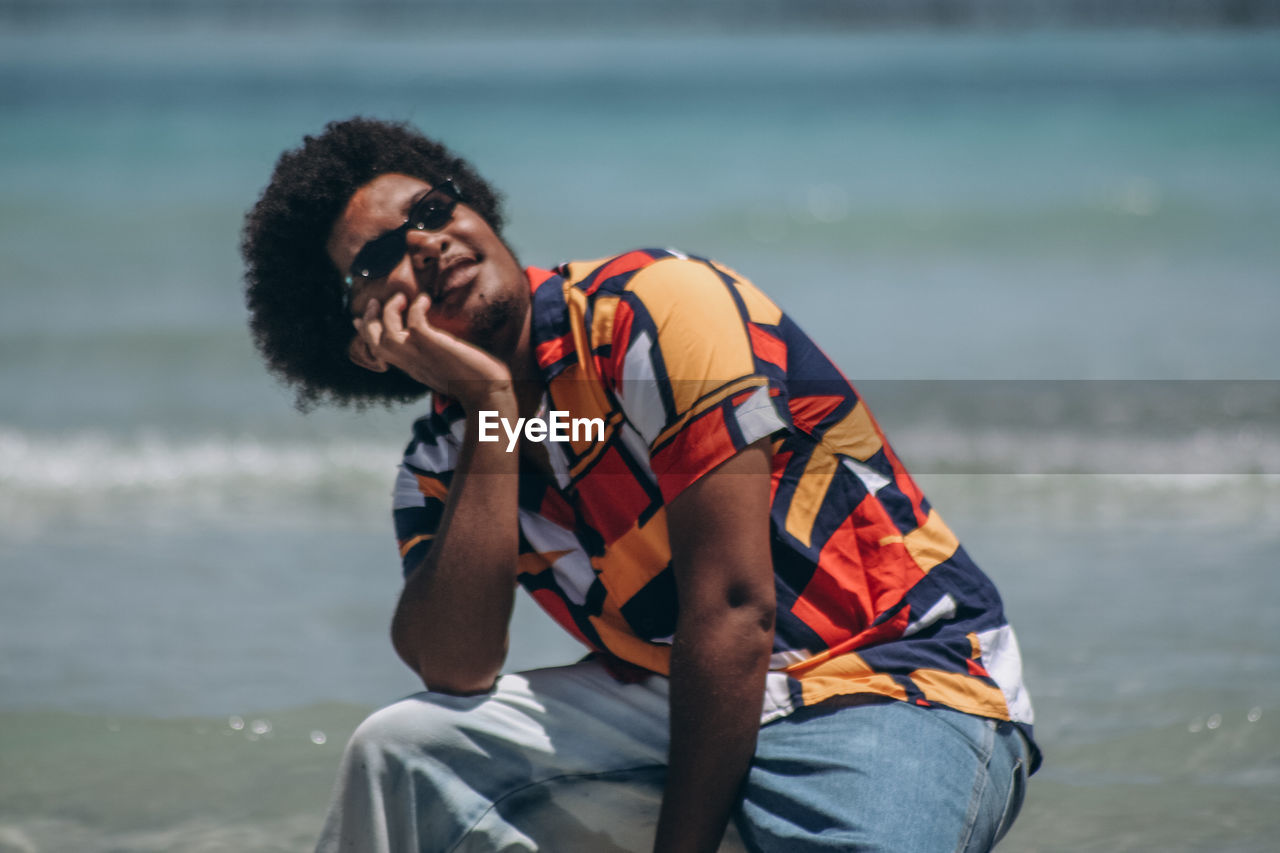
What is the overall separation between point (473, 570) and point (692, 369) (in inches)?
21.2

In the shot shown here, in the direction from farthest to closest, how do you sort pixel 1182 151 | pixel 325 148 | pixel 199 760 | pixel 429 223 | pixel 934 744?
pixel 1182 151 → pixel 199 760 → pixel 325 148 → pixel 429 223 → pixel 934 744

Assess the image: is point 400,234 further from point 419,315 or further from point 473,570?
point 473,570

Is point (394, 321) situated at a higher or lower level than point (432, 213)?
lower

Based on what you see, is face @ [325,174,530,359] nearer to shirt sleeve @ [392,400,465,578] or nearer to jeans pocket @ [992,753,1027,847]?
shirt sleeve @ [392,400,465,578]

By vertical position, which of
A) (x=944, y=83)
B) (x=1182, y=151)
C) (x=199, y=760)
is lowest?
(x=199, y=760)

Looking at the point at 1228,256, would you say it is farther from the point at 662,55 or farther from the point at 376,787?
the point at 662,55

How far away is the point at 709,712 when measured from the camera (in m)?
1.95

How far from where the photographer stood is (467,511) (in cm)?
220

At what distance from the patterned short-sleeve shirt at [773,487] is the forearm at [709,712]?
0.42ft

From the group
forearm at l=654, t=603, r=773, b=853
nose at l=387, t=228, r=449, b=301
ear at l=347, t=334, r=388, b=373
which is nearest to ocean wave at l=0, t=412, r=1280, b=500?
ear at l=347, t=334, r=388, b=373

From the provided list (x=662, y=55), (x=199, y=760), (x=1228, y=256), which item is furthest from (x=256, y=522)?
(x=662, y=55)

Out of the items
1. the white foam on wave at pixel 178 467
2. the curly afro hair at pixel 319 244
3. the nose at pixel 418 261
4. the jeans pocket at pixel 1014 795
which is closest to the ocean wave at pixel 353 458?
the white foam on wave at pixel 178 467

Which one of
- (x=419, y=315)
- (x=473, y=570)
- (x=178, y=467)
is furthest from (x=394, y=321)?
(x=178, y=467)

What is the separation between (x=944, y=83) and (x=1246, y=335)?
46.0ft
